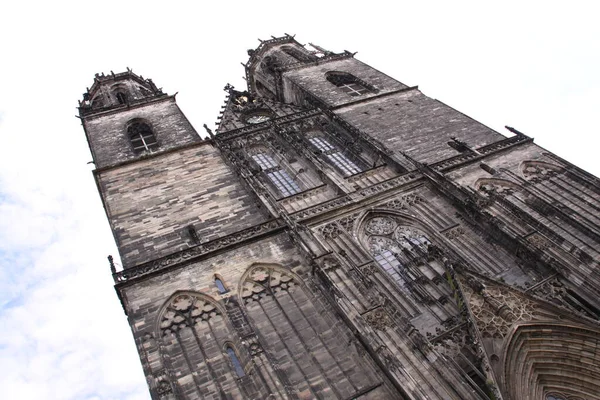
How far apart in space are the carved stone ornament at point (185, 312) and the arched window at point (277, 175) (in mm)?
4996

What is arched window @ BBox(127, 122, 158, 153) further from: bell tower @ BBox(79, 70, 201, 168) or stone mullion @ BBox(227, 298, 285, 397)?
stone mullion @ BBox(227, 298, 285, 397)

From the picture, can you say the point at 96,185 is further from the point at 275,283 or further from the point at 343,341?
the point at 343,341

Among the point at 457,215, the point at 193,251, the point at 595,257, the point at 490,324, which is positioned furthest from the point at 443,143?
the point at 193,251

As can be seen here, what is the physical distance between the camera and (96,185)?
57.4 ft

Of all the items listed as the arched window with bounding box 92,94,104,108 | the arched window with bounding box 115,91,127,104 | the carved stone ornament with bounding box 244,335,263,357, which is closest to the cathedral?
the carved stone ornament with bounding box 244,335,263,357

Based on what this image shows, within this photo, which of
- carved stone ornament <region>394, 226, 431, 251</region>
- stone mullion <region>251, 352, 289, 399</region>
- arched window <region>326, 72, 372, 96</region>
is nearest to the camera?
stone mullion <region>251, 352, 289, 399</region>

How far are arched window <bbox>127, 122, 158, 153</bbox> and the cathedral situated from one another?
0.08 m

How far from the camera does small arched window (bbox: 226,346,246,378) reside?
1152 cm

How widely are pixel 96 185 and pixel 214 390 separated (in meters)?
9.14

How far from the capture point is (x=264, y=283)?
44.1 ft

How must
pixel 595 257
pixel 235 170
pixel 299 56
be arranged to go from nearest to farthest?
1. pixel 595 257
2. pixel 235 170
3. pixel 299 56

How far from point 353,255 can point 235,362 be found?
4132 millimetres

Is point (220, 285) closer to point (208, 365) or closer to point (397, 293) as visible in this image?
point (208, 365)

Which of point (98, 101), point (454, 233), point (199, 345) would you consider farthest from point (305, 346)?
point (98, 101)
